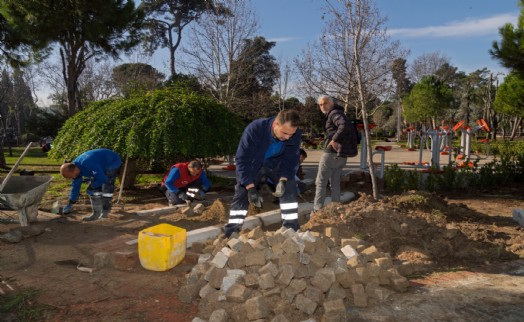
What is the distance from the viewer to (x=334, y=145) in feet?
17.2

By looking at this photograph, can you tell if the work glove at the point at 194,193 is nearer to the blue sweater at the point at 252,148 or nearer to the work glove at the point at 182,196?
the work glove at the point at 182,196

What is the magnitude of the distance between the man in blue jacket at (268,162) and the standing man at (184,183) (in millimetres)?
2074

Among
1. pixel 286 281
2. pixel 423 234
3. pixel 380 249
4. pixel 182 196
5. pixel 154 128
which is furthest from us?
pixel 154 128

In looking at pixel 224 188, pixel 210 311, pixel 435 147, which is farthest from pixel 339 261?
pixel 435 147

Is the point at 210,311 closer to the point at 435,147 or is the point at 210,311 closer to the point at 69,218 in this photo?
the point at 69,218

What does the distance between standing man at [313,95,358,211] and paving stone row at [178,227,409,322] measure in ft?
6.75

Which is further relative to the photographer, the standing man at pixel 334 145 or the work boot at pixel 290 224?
the standing man at pixel 334 145

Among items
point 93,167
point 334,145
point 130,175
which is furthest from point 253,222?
point 130,175

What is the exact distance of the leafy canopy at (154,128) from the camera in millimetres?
6652

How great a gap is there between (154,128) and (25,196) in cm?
242

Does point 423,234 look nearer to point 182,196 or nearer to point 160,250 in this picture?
point 160,250

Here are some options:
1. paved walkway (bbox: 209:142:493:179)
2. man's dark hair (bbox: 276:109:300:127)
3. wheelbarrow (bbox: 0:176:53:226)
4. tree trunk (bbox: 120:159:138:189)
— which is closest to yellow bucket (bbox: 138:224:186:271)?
man's dark hair (bbox: 276:109:300:127)

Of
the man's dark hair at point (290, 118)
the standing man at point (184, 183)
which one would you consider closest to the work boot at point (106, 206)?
the standing man at point (184, 183)

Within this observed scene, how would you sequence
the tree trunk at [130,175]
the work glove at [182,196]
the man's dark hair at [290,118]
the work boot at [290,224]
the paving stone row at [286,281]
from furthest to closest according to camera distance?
the tree trunk at [130,175]
the work glove at [182,196]
the work boot at [290,224]
the man's dark hair at [290,118]
the paving stone row at [286,281]
